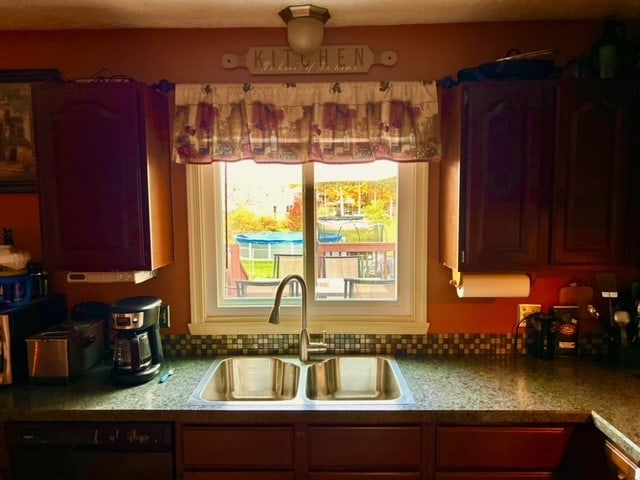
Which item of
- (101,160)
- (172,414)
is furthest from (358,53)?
(172,414)

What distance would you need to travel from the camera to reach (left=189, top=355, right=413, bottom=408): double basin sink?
1.95 metres

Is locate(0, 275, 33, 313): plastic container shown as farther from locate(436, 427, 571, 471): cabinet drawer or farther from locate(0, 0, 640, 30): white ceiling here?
locate(436, 427, 571, 471): cabinet drawer

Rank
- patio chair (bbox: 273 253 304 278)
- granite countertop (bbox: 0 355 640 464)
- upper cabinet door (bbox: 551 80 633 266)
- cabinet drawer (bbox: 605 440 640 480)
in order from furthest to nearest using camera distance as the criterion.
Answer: patio chair (bbox: 273 253 304 278)
upper cabinet door (bbox: 551 80 633 266)
granite countertop (bbox: 0 355 640 464)
cabinet drawer (bbox: 605 440 640 480)

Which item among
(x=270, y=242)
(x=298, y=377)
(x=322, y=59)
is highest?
(x=322, y=59)

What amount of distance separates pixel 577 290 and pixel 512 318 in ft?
1.07

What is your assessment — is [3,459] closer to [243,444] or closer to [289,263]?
[243,444]

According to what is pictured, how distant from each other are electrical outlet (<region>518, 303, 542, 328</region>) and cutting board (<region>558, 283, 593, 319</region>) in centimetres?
12

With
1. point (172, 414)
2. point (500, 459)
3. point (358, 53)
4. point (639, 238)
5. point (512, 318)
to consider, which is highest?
point (358, 53)

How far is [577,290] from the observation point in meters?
2.01

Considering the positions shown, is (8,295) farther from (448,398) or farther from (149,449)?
(448,398)

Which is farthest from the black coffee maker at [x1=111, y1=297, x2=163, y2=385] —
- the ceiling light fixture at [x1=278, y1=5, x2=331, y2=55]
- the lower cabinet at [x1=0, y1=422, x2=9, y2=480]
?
the ceiling light fixture at [x1=278, y1=5, x2=331, y2=55]

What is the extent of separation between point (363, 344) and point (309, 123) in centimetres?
109

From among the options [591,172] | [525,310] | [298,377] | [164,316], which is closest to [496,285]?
[525,310]

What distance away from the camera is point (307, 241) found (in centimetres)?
211
